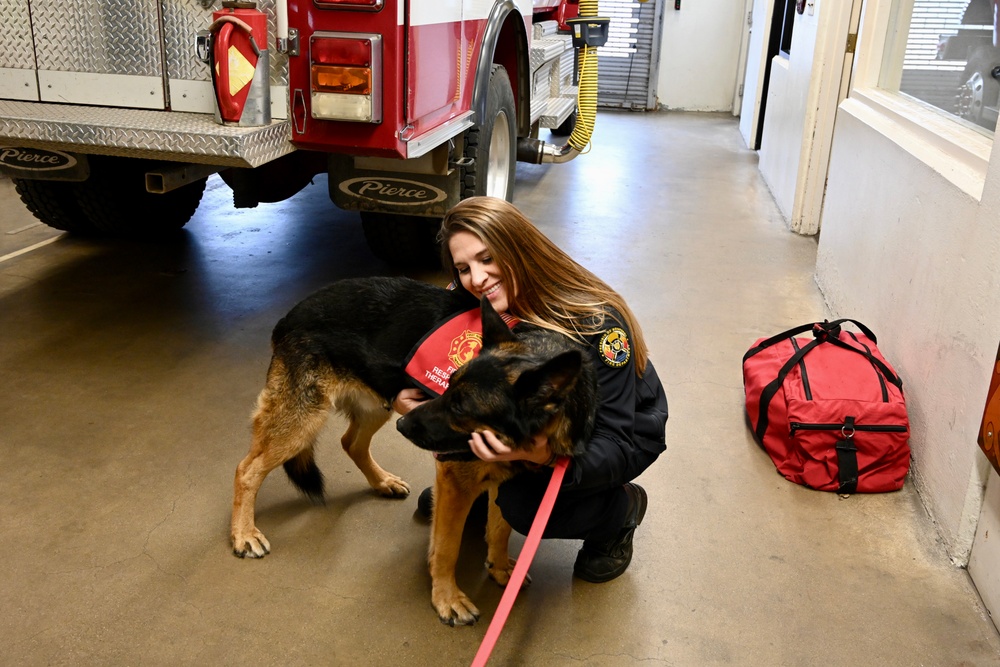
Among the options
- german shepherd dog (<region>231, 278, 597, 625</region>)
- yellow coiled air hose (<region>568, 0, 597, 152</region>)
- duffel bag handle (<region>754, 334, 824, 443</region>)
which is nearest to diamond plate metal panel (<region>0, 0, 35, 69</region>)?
german shepherd dog (<region>231, 278, 597, 625</region>)

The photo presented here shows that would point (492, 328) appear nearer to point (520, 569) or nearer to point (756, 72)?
point (520, 569)

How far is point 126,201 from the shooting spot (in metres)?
5.19

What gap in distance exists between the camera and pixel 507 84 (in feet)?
17.2

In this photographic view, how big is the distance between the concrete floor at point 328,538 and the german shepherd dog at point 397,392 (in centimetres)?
18

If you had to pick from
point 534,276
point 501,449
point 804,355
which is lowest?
point 804,355

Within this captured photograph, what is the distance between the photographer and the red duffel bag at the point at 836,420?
3096mm

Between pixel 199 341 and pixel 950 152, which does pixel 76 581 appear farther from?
pixel 950 152

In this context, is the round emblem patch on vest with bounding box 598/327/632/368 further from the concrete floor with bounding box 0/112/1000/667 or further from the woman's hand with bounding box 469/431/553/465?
the concrete floor with bounding box 0/112/1000/667

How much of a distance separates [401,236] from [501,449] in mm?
3187

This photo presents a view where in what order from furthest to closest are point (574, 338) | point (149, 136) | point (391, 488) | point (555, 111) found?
point (555, 111), point (149, 136), point (391, 488), point (574, 338)

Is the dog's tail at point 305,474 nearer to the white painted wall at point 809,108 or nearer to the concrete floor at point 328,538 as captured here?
the concrete floor at point 328,538

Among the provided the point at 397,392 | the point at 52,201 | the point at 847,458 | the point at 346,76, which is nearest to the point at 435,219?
the point at 346,76

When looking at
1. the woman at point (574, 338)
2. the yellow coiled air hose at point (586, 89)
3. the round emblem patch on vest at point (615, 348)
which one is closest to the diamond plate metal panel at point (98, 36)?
the woman at point (574, 338)

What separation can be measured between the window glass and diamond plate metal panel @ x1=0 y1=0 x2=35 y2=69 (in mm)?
3955
